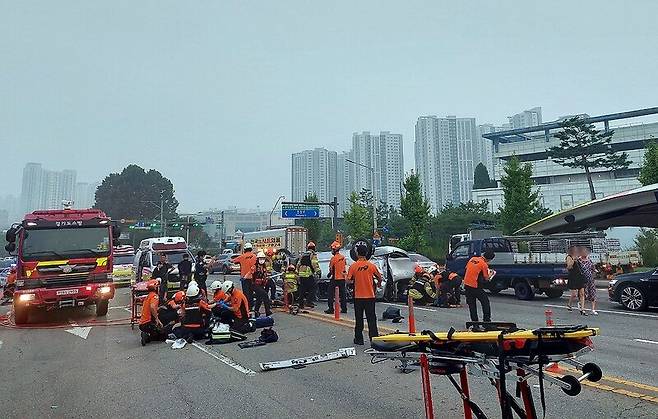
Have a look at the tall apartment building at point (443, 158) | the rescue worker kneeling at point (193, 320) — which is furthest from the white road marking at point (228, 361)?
the tall apartment building at point (443, 158)

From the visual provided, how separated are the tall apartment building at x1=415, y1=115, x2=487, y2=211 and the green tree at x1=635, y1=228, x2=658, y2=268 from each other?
2653 inches

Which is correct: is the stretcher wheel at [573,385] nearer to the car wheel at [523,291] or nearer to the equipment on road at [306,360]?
the equipment on road at [306,360]

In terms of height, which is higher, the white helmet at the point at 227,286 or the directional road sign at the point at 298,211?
the directional road sign at the point at 298,211

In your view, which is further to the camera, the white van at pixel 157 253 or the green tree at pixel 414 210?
the green tree at pixel 414 210

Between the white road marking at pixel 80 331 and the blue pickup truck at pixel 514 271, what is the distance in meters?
10.8

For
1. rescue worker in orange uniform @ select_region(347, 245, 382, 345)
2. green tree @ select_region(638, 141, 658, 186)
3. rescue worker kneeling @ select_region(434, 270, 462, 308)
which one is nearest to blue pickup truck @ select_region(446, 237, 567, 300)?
rescue worker kneeling @ select_region(434, 270, 462, 308)

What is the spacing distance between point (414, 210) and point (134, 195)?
68.5m

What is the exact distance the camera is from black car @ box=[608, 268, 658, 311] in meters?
13.0

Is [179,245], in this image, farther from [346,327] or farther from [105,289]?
[346,327]

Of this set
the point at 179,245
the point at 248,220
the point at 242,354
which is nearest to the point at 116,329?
the point at 242,354

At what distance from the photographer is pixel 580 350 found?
3.54 meters

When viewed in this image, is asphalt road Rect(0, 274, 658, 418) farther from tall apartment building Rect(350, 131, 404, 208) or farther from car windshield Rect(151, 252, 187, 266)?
tall apartment building Rect(350, 131, 404, 208)

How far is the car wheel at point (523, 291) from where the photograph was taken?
16.4 meters

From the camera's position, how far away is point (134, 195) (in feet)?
291
